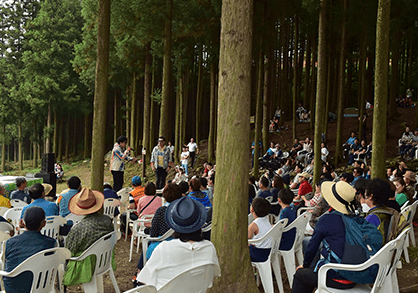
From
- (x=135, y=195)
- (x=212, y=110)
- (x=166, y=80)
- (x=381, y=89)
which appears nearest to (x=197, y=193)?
(x=135, y=195)

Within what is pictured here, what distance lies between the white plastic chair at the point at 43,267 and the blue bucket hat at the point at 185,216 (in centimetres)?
124

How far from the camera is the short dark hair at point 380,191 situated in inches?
159

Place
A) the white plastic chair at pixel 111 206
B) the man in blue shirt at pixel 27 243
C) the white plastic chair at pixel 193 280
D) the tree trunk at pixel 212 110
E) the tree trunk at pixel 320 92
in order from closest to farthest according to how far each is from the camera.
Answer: the white plastic chair at pixel 193 280, the man in blue shirt at pixel 27 243, the white plastic chair at pixel 111 206, the tree trunk at pixel 320 92, the tree trunk at pixel 212 110

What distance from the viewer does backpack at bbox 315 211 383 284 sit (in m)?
3.08

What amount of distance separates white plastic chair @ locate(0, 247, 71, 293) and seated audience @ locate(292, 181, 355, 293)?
2234mm

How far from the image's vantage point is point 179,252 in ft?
9.09

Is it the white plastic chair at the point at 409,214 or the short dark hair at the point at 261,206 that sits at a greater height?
the short dark hair at the point at 261,206

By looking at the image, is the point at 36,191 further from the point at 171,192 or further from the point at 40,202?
the point at 171,192

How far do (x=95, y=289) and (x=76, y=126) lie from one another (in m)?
35.2

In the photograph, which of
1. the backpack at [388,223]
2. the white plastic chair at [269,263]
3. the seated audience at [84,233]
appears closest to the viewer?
the seated audience at [84,233]

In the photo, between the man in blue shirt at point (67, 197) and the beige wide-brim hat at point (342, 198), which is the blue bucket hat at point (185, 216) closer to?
the beige wide-brim hat at point (342, 198)

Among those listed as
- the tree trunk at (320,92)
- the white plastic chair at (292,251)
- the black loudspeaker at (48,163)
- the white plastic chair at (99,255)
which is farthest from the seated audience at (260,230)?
the black loudspeaker at (48,163)

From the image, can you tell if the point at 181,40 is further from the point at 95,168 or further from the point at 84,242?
the point at 84,242

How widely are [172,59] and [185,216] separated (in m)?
16.4
